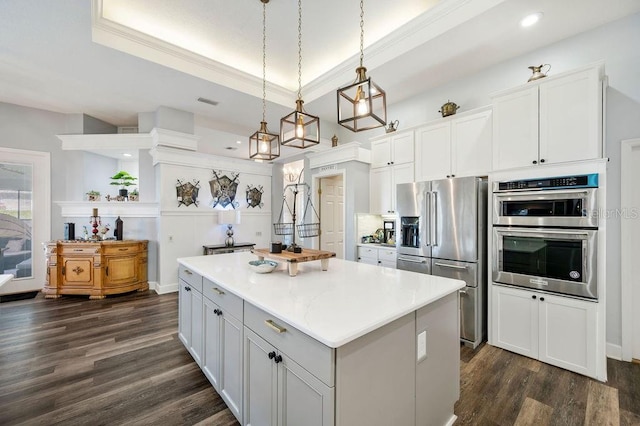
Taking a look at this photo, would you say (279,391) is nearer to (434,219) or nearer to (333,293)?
(333,293)

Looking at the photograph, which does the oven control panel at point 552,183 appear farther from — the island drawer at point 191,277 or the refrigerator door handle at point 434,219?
the island drawer at point 191,277

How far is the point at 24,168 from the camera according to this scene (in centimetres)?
489

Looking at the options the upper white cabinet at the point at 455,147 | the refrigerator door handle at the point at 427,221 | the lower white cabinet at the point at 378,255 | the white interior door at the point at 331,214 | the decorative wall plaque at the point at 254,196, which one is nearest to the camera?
the upper white cabinet at the point at 455,147

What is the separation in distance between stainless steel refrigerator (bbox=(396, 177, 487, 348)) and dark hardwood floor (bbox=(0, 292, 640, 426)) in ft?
1.44

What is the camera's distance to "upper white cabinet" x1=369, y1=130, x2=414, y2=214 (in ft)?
13.2

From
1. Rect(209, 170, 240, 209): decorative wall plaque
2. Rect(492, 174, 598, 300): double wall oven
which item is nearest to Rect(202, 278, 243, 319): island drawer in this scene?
Rect(492, 174, 598, 300): double wall oven

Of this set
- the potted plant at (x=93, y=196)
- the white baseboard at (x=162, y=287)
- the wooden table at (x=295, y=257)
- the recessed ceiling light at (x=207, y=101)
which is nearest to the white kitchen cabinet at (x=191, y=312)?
the wooden table at (x=295, y=257)

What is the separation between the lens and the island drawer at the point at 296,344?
112cm

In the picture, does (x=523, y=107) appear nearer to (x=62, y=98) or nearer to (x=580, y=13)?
(x=580, y=13)

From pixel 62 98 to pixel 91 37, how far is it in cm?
245

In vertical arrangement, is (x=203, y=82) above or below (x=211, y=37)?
below

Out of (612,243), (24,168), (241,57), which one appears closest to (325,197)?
(241,57)

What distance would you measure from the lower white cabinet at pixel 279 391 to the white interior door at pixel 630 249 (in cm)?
332

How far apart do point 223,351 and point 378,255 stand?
273cm
